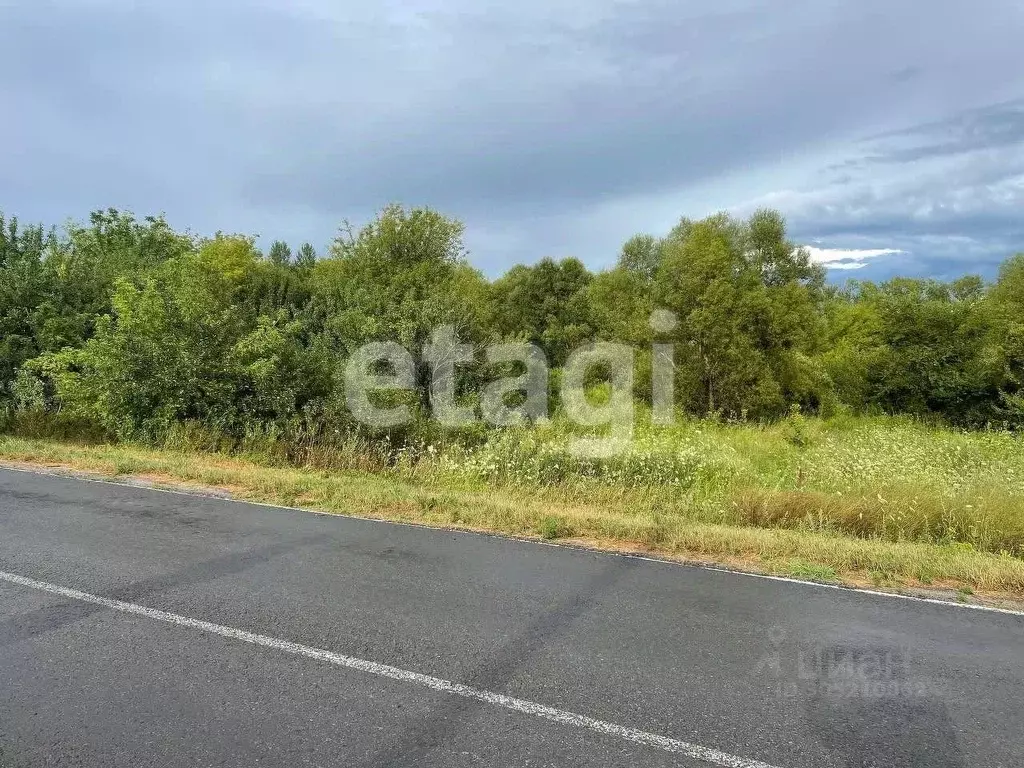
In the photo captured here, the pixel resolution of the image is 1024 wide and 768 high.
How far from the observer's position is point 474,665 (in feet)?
13.9

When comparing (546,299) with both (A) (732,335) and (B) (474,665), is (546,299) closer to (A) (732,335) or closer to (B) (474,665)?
(A) (732,335)

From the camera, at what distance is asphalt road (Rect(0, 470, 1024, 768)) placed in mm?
3342

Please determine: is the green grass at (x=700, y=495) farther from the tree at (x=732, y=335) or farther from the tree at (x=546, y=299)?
the tree at (x=546, y=299)

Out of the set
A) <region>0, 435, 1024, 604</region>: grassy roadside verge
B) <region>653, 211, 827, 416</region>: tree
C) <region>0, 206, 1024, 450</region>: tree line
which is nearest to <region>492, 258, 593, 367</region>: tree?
<region>0, 206, 1024, 450</region>: tree line

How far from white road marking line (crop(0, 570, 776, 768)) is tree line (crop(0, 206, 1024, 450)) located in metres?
8.57

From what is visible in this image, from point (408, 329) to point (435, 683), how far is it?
37.0 ft

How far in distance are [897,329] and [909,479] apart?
56.8 feet

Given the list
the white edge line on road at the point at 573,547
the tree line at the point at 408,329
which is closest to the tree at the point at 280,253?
the tree line at the point at 408,329

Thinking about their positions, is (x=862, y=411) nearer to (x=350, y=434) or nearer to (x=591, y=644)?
(x=350, y=434)
